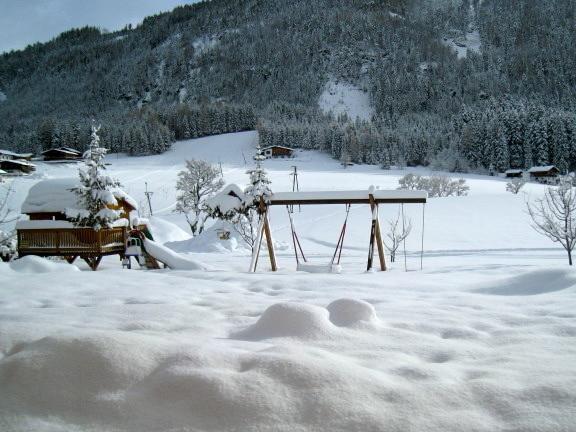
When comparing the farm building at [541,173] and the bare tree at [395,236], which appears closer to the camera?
the bare tree at [395,236]

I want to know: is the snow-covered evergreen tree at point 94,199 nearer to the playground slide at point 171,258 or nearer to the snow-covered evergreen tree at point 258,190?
the playground slide at point 171,258

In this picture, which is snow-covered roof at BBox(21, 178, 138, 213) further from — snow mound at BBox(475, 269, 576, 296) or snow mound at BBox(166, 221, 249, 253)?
snow mound at BBox(475, 269, 576, 296)

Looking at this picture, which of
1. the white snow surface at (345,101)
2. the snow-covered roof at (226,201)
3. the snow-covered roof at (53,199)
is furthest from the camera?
the white snow surface at (345,101)

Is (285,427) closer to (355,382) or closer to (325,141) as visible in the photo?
(355,382)

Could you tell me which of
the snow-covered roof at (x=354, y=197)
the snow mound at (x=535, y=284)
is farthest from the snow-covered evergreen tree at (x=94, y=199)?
the snow mound at (x=535, y=284)

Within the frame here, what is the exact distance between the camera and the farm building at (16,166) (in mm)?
69069

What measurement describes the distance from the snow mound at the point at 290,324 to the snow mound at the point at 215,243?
23080 mm

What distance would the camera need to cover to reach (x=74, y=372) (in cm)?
284

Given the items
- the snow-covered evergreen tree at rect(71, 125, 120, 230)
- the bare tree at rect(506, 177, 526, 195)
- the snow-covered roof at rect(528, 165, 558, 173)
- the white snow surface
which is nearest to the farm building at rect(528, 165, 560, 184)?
the snow-covered roof at rect(528, 165, 558, 173)

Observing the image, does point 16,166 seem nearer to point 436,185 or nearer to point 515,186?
point 436,185

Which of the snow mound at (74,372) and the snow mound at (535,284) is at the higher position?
the snow mound at (74,372)

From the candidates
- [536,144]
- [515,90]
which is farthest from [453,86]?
[536,144]

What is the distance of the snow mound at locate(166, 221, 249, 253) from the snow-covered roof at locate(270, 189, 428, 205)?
14645mm

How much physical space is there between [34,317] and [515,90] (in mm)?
196468
